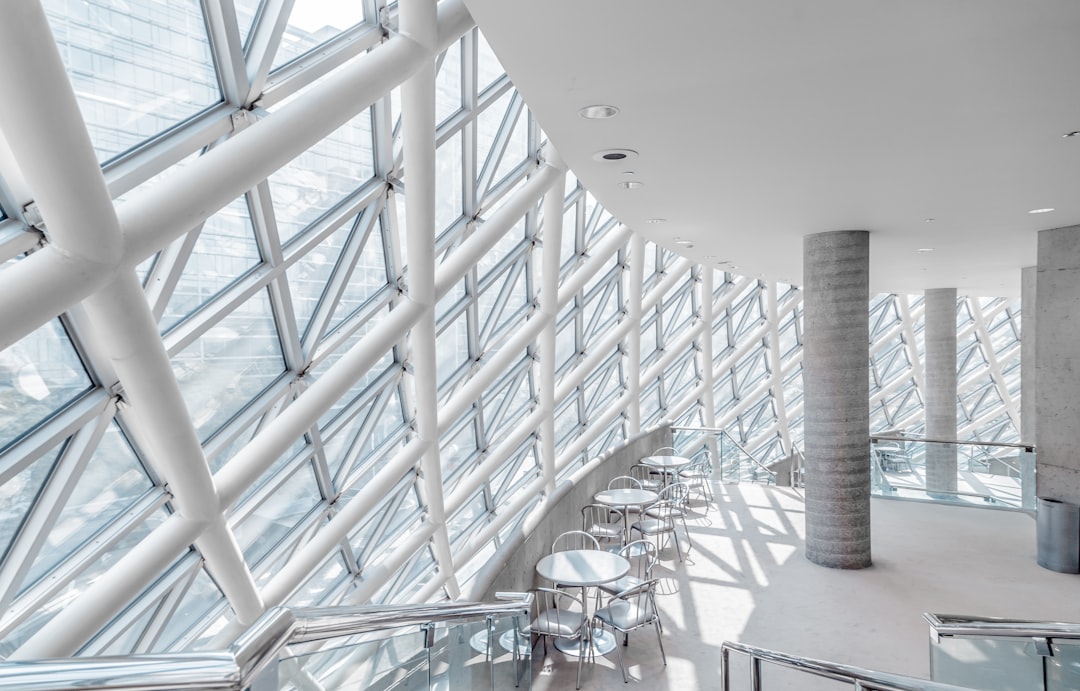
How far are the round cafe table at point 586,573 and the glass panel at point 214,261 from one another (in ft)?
19.8

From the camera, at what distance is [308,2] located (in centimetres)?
843

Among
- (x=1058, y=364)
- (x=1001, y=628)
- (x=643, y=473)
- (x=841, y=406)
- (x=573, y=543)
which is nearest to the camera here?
(x=1001, y=628)

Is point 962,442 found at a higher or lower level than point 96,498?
lower

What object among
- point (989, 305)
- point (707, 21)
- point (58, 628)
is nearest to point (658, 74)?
point (707, 21)

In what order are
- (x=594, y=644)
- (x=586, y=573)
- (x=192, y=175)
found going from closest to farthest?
(x=192, y=175) < (x=594, y=644) < (x=586, y=573)

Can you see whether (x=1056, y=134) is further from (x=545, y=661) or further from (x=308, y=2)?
(x=545, y=661)

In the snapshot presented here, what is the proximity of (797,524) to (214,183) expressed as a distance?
14971mm

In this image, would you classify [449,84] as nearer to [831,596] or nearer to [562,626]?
[562,626]

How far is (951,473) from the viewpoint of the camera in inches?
678

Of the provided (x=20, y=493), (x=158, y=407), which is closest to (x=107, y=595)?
(x=20, y=493)

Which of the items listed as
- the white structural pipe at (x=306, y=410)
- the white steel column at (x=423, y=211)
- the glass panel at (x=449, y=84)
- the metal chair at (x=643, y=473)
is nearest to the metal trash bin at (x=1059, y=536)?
the metal chair at (x=643, y=473)

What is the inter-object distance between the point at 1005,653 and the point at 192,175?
806 centimetres

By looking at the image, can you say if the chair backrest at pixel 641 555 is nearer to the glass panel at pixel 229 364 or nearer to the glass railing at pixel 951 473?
the glass railing at pixel 951 473

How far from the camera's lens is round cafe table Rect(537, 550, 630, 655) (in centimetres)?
991
